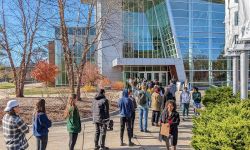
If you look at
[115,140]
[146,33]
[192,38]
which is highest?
[146,33]

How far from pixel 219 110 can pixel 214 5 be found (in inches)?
1784

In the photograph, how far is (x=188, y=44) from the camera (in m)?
46.8

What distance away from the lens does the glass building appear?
4662 centimetres

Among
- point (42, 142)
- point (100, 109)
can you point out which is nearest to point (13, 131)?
point (42, 142)

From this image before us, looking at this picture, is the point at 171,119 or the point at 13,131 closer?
the point at 13,131

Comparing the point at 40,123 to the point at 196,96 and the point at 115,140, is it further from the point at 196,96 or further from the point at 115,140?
the point at 196,96

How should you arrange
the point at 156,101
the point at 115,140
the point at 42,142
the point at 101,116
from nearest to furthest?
the point at 42,142 < the point at 101,116 < the point at 115,140 < the point at 156,101

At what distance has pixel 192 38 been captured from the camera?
4703 cm

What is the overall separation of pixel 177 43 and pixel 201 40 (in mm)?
3934

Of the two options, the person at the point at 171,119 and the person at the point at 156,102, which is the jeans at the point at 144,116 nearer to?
the person at the point at 156,102

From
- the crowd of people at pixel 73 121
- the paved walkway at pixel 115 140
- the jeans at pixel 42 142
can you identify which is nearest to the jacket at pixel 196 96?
the paved walkway at pixel 115 140

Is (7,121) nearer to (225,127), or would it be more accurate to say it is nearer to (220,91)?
(225,127)

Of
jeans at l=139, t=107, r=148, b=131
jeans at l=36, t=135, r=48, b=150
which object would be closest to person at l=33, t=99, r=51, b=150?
jeans at l=36, t=135, r=48, b=150

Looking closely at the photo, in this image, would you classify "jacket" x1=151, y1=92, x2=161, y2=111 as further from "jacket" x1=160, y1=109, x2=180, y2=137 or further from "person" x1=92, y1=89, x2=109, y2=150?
"jacket" x1=160, y1=109, x2=180, y2=137
